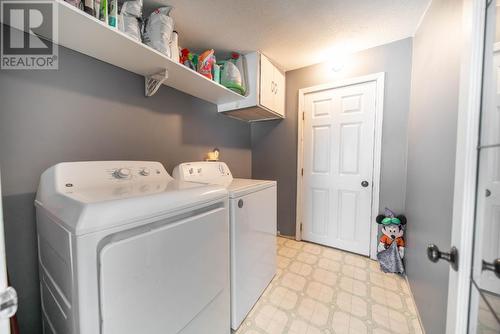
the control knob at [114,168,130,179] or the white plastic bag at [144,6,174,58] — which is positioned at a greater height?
the white plastic bag at [144,6,174,58]

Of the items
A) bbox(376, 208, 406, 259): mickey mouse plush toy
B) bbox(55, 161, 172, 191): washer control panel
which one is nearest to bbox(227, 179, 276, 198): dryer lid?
bbox(55, 161, 172, 191): washer control panel

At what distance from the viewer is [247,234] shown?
4.39 ft

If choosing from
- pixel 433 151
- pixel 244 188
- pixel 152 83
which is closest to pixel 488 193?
pixel 433 151

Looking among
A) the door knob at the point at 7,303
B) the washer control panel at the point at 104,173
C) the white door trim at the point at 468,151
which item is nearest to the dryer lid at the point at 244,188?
the washer control panel at the point at 104,173

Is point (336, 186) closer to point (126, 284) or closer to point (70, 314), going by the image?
point (126, 284)

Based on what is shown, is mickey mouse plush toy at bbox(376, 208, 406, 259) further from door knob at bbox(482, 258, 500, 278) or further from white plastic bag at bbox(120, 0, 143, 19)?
white plastic bag at bbox(120, 0, 143, 19)

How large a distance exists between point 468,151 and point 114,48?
169cm

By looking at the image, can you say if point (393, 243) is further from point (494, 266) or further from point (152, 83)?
point (152, 83)

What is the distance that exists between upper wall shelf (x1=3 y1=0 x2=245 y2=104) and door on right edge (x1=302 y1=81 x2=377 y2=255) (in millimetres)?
1411

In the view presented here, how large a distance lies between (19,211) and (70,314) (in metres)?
0.70

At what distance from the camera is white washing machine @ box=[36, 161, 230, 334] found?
59 centimetres

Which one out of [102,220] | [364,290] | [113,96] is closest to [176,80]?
[113,96]

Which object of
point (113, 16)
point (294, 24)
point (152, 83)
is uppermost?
point (294, 24)

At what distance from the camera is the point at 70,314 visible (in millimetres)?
630
